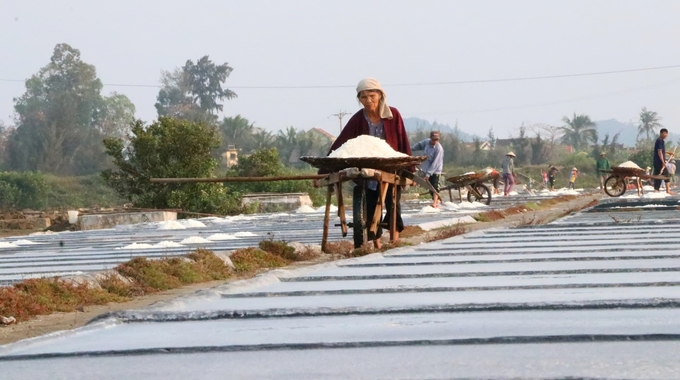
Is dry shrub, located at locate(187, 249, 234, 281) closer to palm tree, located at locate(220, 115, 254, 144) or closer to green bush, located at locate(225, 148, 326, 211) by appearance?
green bush, located at locate(225, 148, 326, 211)

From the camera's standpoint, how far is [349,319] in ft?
10.6

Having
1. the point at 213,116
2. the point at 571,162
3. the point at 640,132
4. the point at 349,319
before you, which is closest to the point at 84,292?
the point at 349,319

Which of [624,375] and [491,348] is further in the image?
[491,348]

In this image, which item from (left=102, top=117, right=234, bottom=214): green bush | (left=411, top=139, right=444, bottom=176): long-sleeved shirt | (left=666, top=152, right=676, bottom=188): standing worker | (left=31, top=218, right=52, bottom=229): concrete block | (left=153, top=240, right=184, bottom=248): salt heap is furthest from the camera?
(left=31, top=218, right=52, bottom=229): concrete block

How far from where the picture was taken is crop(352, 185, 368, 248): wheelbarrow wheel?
24.4 ft

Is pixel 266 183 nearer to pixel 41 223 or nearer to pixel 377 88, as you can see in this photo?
pixel 41 223

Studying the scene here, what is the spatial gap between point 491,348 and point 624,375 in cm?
49

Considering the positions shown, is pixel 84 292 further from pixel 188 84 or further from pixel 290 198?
pixel 188 84

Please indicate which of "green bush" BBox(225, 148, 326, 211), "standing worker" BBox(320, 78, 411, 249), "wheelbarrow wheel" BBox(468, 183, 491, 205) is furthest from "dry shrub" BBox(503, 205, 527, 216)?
"green bush" BBox(225, 148, 326, 211)

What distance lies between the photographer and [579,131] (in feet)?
264

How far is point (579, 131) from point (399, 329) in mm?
79780

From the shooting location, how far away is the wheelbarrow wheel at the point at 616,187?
2100 cm

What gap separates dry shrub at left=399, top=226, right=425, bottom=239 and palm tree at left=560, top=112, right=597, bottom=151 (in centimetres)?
7039

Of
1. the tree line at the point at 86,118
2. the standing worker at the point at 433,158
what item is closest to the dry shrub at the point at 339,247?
the standing worker at the point at 433,158
